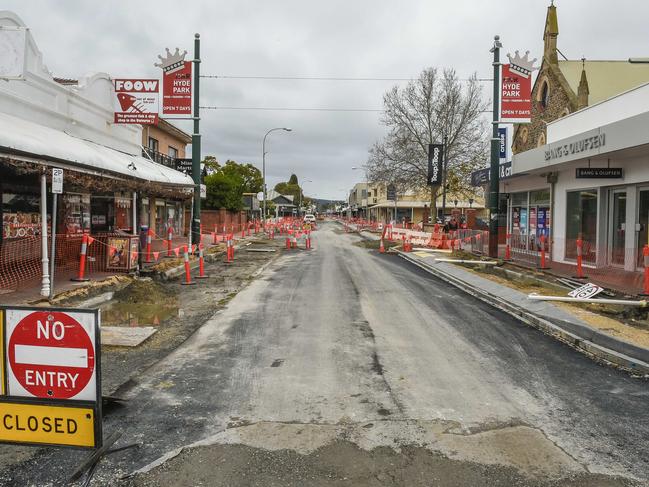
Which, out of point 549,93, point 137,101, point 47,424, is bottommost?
point 47,424

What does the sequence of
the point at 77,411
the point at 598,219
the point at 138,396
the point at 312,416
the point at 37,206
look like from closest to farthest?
the point at 77,411 → the point at 312,416 → the point at 138,396 → the point at 37,206 → the point at 598,219

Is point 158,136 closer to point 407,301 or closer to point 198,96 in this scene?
point 198,96

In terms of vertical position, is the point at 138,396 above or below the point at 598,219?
below

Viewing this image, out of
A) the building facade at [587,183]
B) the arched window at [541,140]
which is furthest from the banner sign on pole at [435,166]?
the arched window at [541,140]

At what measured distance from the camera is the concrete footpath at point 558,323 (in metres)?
7.48

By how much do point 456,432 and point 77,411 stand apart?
3.16 meters

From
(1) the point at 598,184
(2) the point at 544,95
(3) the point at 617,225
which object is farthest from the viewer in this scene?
(2) the point at 544,95

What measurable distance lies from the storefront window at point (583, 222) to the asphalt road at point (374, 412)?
32.4 feet

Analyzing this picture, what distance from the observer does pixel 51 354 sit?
380cm

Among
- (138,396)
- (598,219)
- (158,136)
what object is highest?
(158,136)

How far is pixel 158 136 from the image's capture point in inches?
1253

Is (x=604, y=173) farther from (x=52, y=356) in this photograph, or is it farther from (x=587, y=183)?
(x=52, y=356)

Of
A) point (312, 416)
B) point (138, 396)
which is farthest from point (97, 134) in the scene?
point (312, 416)

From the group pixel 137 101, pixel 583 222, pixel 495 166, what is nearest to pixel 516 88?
pixel 495 166
